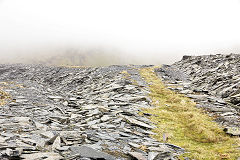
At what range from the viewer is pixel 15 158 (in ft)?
27.8

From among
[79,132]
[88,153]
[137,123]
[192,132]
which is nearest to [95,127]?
[79,132]

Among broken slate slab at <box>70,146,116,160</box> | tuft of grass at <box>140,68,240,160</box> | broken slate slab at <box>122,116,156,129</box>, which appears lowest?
tuft of grass at <box>140,68,240,160</box>

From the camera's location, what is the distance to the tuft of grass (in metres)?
12.3

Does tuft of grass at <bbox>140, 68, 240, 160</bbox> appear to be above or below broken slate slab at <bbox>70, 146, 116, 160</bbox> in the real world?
below

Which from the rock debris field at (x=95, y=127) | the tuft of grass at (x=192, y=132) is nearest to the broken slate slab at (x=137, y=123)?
the rock debris field at (x=95, y=127)

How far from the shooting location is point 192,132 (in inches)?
661

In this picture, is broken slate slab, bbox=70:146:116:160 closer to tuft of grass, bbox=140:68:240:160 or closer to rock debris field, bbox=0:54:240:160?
rock debris field, bbox=0:54:240:160

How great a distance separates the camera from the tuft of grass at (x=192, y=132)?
12.3 m

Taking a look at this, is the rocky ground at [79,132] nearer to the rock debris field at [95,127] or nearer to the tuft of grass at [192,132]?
the rock debris field at [95,127]

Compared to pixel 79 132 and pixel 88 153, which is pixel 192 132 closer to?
pixel 79 132

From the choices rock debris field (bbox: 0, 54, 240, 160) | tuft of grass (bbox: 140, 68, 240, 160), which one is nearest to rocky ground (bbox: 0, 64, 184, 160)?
rock debris field (bbox: 0, 54, 240, 160)

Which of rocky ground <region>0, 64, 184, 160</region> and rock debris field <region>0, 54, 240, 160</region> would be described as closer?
rocky ground <region>0, 64, 184, 160</region>

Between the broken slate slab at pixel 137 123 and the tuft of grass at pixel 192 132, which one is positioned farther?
the broken slate slab at pixel 137 123

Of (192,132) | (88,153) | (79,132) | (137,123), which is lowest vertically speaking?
(192,132)
